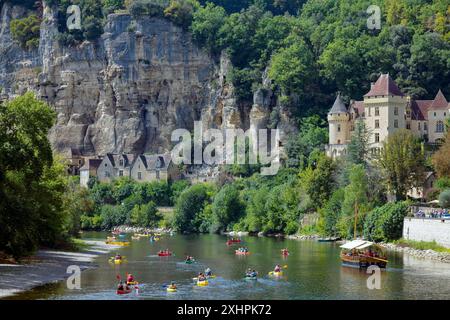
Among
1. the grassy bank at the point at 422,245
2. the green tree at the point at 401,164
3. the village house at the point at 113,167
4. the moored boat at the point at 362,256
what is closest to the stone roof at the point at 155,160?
the village house at the point at 113,167

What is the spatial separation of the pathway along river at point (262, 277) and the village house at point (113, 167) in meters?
39.1

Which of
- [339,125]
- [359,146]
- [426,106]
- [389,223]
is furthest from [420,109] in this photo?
[389,223]

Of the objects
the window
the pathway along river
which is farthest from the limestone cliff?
the pathway along river

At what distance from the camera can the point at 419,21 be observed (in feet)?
370

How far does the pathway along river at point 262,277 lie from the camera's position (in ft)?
161

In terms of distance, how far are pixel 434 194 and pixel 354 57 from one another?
28.4 metres

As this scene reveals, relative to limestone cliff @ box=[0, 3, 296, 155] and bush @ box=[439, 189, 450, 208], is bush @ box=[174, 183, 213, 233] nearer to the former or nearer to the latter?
limestone cliff @ box=[0, 3, 296, 155]

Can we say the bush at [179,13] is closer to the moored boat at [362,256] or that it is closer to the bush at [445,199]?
the bush at [445,199]

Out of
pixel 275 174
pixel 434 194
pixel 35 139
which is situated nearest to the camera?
pixel 35 139

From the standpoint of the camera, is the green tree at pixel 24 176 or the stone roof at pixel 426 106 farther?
the stone roof at pixel 426 106

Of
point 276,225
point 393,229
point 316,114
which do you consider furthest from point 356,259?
point 316,114

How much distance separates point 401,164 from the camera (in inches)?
3199

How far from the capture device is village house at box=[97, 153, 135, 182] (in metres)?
115
